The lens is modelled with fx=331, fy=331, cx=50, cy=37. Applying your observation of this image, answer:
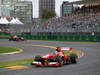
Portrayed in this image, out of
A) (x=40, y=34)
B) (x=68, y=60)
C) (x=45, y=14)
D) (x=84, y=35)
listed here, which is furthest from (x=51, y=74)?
(x=45, y=14)

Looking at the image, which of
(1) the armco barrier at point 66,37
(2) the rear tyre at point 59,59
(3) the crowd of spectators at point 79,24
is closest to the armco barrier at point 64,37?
(1) the armco barrier at point 66,37

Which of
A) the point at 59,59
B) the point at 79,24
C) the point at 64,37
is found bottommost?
the point at 64,37

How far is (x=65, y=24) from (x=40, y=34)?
4776 millimetres

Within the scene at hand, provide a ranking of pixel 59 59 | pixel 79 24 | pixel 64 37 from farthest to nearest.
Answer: pixel 79 24 → pixel 64 37 → pixel 59 59

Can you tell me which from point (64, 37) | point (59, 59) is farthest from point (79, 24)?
point (59, 59)

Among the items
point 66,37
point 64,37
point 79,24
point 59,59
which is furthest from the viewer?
point 79,24

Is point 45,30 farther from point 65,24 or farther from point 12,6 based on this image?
point 12,6

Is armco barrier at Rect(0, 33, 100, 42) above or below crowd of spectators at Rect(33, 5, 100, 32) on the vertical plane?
below

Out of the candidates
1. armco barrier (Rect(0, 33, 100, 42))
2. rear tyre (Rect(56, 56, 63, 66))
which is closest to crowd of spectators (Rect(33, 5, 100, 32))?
armco barrier (Rect(0, 33, 100, 42))

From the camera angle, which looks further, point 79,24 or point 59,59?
point 79,24

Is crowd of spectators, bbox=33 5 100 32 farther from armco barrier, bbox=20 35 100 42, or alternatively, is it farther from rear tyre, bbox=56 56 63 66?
rear tyre, bbox=56 56 63 66

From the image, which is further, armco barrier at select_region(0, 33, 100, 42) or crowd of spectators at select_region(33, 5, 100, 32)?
crowd of spectators at select_region(33, 5, 100, 32)

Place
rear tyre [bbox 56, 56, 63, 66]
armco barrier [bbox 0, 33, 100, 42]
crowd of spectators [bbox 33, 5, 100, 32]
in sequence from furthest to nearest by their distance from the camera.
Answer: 1. crowd of spectators [bbox 33, 5, 100, 32]
2. armco barrier [bbox 0, 33, 100, 42]
3. rear tyre [bbox 56, 56, 63, 66]

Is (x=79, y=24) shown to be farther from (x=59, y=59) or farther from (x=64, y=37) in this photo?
(x=59, y=59)
